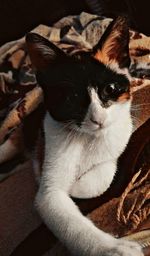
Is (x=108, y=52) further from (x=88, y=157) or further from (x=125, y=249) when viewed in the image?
(x=125, y=249)

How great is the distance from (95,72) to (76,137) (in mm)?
181

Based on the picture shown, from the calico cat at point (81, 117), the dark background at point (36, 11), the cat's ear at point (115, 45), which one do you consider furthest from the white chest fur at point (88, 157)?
the dark background at point (36, 11)

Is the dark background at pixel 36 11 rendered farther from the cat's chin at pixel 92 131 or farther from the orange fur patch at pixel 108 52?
the cat's chin at pixel 92 131

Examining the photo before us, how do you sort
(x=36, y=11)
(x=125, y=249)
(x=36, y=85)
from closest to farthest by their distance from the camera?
(x=125, y=249), (x=36, y=85), (x=36, y=11)

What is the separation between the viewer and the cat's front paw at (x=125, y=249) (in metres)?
0.96

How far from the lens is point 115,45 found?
1.19 meters

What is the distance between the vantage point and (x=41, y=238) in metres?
1.11

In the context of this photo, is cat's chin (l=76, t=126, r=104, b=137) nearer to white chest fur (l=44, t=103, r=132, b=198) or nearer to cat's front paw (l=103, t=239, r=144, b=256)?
white chest fur (l=44, t=103, r=132, b=198)

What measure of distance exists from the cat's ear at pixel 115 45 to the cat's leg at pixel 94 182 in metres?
0.29

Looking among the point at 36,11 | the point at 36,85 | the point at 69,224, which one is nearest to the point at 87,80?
the point at 69,224

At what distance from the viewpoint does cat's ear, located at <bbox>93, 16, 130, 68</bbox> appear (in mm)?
1146

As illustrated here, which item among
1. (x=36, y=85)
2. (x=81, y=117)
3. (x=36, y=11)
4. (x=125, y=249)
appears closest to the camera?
(x=125, y=249)

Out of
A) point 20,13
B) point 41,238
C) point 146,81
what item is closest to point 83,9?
point 20,13

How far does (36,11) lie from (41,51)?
41.0 inches
